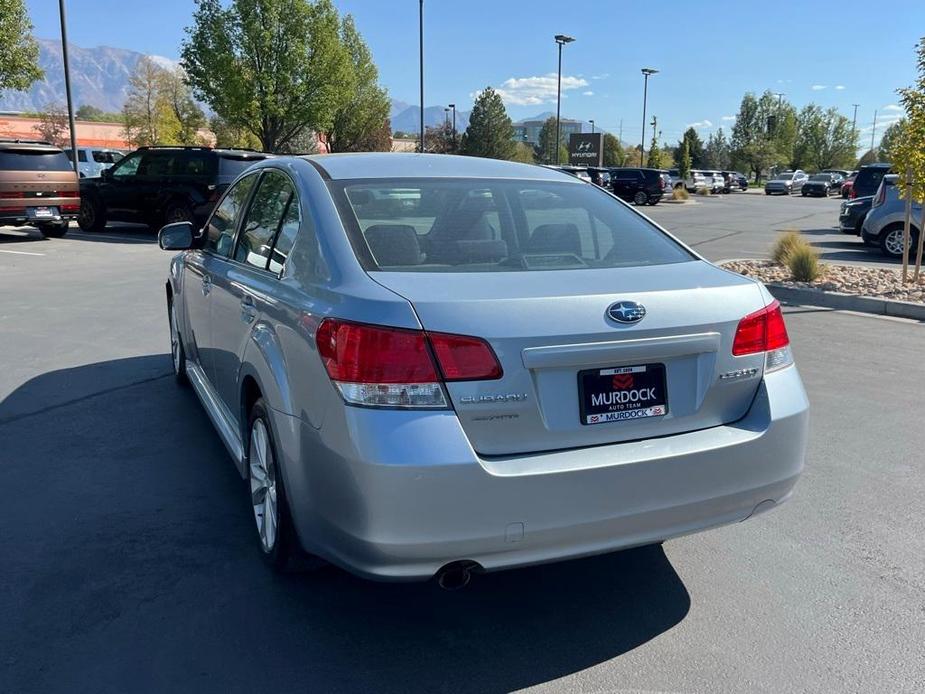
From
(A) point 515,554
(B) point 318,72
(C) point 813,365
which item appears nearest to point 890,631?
(A) point 515,554

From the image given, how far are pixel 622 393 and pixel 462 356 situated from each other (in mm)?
586

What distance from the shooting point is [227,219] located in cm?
461

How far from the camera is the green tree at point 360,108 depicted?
53500 millimetres

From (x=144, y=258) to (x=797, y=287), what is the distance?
35.1ft

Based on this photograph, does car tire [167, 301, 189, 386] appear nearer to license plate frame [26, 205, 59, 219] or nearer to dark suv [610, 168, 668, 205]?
license plate frame [26, 205, 59, 219]

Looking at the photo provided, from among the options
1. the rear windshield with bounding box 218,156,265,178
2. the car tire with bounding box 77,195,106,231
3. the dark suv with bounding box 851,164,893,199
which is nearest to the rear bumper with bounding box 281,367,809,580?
the rear windshield with bounding box 218,156,265,178

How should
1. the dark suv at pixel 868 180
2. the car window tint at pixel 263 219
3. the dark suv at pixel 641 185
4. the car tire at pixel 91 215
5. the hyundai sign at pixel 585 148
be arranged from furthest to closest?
the hyundai sign at pixel 585 148, the dark suv at pixel 641 185, the dark suv at pixel 868 180, the car tire at pixel 91 215, the car window tint at pixel 263 219

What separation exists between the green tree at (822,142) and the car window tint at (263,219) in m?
103

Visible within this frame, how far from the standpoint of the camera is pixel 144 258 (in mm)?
14656

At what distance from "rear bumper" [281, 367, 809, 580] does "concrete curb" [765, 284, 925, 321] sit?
724cm

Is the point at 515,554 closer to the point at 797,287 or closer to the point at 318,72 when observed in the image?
the point at 797,287

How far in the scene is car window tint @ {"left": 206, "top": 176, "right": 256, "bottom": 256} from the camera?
4.40m

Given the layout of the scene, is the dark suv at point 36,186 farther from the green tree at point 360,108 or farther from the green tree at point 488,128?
the green tree at point 488,128

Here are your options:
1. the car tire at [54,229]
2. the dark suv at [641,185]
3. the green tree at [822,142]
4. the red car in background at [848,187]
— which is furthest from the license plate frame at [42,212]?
the green tree at [822,142]
